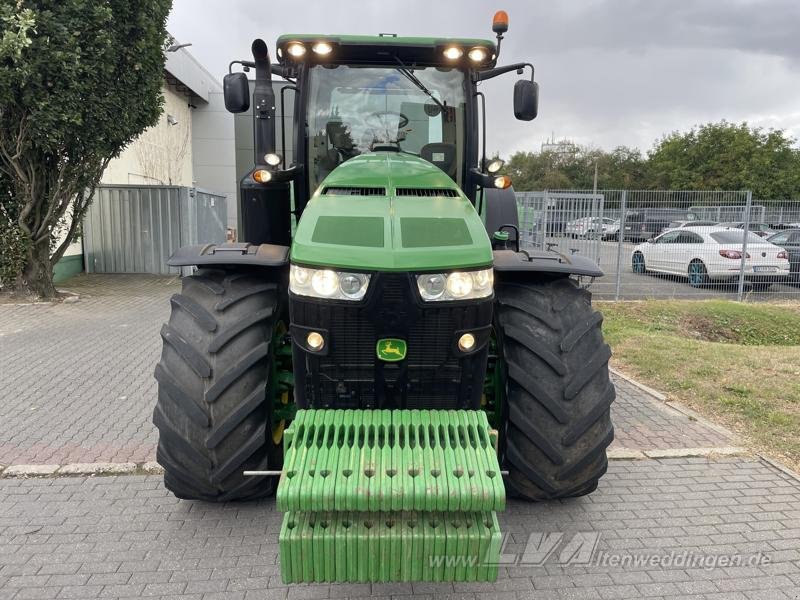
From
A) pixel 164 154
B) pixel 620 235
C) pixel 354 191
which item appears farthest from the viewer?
pixel 164 154

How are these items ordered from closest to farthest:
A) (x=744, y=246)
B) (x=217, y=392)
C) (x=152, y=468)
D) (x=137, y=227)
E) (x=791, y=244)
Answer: (x=217, y=392), (x=152, y=468), (x=744, y=246), (x=791, y=244), (x=137, y=227)

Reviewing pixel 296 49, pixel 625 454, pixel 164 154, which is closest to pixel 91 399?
pixel 296 49

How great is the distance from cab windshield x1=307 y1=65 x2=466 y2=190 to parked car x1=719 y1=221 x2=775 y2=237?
432 inches

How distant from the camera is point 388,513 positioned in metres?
→ 2.52

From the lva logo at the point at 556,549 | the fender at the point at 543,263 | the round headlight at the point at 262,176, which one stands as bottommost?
the lva logo at the point at 556,549

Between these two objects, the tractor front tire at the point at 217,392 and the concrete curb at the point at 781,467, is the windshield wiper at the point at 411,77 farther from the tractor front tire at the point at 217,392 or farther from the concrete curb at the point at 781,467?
the concrete curb at the point at 781,467

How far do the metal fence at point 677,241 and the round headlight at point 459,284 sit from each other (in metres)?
10.0

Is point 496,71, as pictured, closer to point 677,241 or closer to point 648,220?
point 648,220

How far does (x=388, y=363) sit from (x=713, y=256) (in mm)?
11899

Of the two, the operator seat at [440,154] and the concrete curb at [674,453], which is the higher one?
the operator seat at [440,154]

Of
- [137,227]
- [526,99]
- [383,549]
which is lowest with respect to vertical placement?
[383,549]

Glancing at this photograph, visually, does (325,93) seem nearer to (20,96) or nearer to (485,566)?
(485,566)

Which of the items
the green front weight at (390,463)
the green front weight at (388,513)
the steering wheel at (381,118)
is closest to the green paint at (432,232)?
the green front weight at (390,463)

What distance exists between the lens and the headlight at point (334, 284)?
8.75ft
